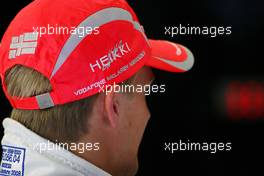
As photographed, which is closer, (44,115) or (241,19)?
(44,115)

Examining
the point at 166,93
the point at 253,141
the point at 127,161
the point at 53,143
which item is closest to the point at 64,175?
the point at 53,143

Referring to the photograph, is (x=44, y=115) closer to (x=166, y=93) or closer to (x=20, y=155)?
(x=20, y=155)

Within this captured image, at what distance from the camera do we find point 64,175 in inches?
25.5

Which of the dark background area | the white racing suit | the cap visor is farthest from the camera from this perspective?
the dark background area

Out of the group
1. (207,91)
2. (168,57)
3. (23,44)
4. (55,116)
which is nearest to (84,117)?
(55,116)

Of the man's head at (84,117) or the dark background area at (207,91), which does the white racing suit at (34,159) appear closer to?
the man's head at (84,117)


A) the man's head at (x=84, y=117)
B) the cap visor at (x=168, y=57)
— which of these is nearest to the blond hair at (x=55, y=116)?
the man's head at (x=84, y=117)

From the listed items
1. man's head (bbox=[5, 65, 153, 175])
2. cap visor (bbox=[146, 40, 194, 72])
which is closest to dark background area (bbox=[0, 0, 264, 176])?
cap visor (bbox=[146, 40, 194, 72])

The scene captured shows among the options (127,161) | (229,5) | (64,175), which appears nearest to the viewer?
(64,175)

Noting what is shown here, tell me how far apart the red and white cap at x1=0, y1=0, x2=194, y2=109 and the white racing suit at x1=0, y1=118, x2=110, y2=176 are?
0.15 ft

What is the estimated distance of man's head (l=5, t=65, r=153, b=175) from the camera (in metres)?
0.68

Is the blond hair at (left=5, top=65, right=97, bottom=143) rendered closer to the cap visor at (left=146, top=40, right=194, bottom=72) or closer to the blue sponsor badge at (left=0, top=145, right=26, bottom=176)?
the blue sponsor badge at (left=0, top=145, right=26, bottom=176)

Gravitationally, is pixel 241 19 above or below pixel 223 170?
above

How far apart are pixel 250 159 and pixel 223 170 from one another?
88 millimetres
